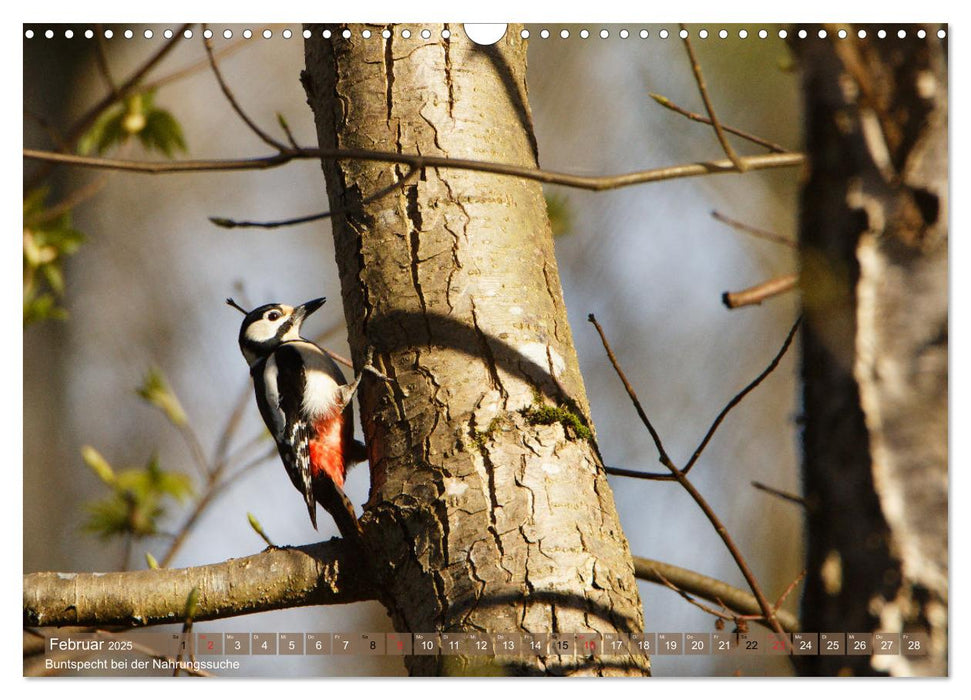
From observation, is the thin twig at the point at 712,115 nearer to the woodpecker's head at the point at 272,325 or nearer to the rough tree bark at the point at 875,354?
the rough tree bark at the point at 875,354

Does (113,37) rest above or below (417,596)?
above

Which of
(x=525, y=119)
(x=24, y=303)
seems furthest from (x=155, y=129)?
(x=525, y=119)

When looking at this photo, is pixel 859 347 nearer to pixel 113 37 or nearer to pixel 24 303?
pixel 24 303

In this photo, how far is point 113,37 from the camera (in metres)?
2.59

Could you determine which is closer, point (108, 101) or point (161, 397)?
point (108, 101)

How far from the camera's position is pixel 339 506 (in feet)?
8.48

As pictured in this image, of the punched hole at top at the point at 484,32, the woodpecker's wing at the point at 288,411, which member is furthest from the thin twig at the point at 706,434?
the woodpecker's wing at the point at 288,411

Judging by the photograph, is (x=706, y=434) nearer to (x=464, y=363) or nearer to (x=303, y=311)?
(x=464, y=363)

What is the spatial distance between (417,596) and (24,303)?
4.34 ft

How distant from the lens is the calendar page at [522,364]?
1157 mm

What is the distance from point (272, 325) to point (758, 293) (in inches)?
115

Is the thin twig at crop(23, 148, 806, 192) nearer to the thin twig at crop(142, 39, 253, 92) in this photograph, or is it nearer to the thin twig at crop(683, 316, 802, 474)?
the thin twig at crop(683, 316, 802, 474)

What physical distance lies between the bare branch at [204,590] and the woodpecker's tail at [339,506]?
0.05m

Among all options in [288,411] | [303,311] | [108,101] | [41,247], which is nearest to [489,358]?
[108,101]
